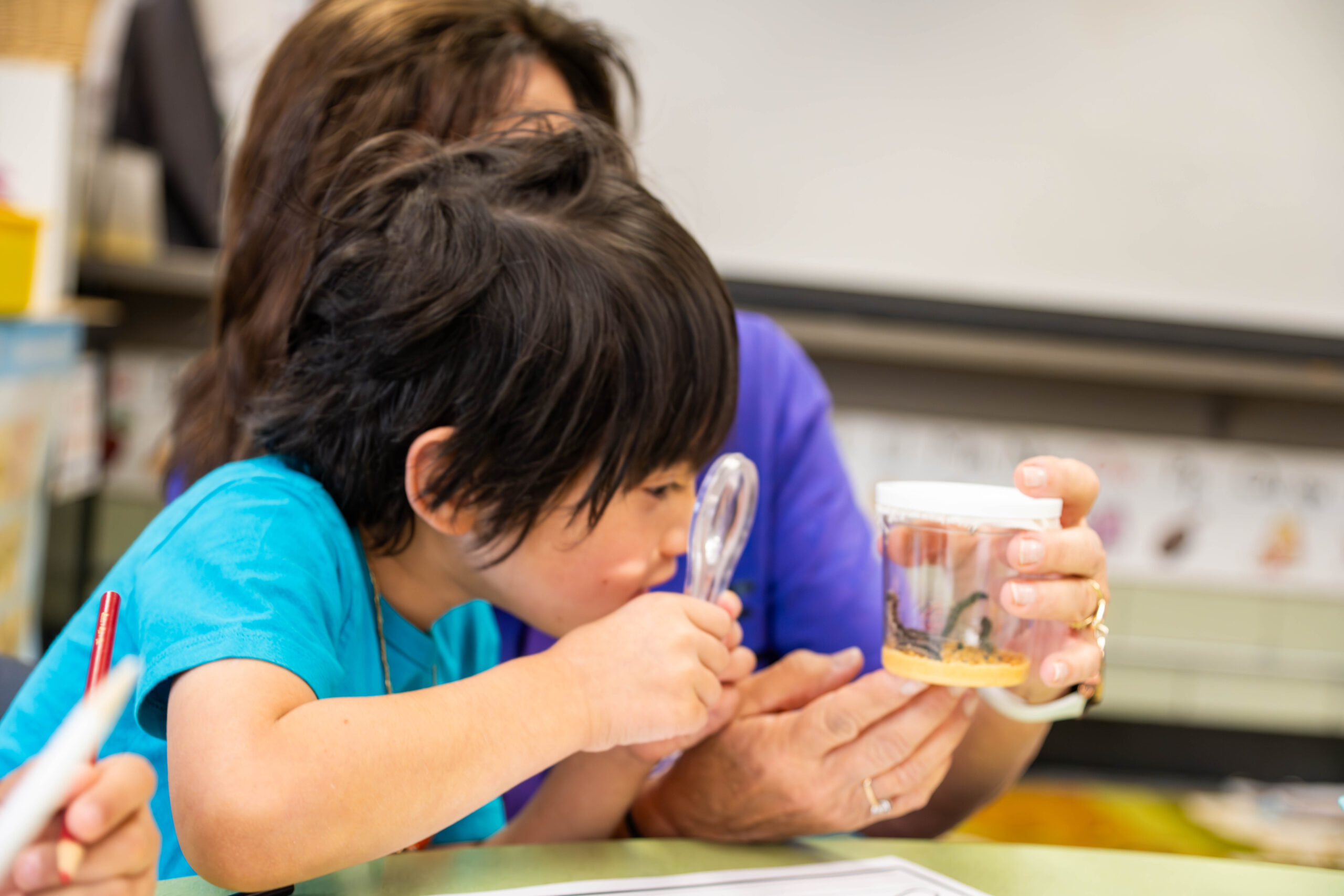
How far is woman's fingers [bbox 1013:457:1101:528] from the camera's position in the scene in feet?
1.91

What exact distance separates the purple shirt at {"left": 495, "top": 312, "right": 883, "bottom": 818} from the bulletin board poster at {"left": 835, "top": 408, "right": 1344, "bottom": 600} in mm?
1164

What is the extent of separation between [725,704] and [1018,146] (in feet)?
5.38

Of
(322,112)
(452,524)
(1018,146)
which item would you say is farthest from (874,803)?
(1018,146)

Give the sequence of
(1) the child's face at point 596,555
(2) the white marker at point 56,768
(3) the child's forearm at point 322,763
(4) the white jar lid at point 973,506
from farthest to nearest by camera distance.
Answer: (1) the child's face at point 596,555 → (4) the white jar lid at point 973,506 → (3) the child's forearm at point 322,763 → (2) the white marker at point 56,768

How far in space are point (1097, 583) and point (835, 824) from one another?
226 millimetres

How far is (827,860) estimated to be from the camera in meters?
0.62

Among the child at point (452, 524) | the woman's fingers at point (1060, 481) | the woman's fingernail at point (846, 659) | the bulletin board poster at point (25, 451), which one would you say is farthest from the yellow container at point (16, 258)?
the woman's fingers at point (1060, 481)

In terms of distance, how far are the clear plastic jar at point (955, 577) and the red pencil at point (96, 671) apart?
386 millimetres

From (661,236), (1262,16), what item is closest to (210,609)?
(661,236)

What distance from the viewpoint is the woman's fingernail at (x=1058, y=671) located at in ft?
1.99

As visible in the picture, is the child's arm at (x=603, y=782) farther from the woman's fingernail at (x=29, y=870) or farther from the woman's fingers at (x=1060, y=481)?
the woman's fingernail at (x=29, y=870)

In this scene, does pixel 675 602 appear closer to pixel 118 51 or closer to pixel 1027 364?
pixel 1027 364

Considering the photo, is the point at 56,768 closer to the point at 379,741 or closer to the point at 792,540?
the point at 379,741

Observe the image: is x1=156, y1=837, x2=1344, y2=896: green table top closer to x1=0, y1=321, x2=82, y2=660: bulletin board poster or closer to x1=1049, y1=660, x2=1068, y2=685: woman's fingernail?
x1=1049, y1=660, x2=1068, y2=685: woman's fingernail
